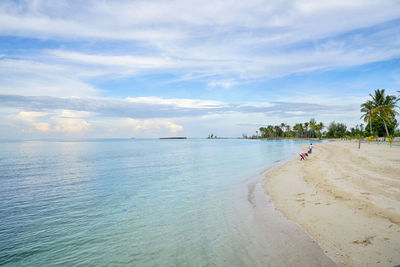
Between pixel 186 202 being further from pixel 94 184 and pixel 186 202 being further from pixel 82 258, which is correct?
pixel 94 184

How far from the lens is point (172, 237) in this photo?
7824 mm

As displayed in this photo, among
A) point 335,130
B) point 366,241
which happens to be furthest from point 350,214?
point 335,130

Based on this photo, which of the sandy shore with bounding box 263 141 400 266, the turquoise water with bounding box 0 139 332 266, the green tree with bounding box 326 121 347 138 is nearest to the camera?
the sandy shore with bounding box 263 141 400 266

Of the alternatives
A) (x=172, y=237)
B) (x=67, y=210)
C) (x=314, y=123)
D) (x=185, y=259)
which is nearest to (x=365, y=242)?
(x=185, y=259)

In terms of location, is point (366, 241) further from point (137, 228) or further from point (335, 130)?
point (335, 130)

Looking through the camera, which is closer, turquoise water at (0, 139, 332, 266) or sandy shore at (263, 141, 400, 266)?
sandy shore at (263, 141, 400, 266)

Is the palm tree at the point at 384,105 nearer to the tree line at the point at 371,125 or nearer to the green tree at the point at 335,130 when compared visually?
the tree line at the point at 371,125

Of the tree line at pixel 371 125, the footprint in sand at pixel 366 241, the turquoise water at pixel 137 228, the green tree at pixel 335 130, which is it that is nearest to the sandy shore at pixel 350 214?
the footprint in sand at pixel 366 241

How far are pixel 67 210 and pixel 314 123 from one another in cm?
17461

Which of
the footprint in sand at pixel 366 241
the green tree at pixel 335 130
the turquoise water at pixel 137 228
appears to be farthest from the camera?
the green tree at pixel 335 130

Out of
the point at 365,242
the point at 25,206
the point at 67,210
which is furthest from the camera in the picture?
the point at 25,206

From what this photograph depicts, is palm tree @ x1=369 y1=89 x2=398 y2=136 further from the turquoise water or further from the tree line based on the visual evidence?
the turquoise water

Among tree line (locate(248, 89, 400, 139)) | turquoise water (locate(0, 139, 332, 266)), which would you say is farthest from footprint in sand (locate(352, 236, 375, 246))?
tree line (locate(248, 89, 400, 139))

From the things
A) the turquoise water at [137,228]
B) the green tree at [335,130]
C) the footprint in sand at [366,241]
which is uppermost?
the green tree at [335,130]
